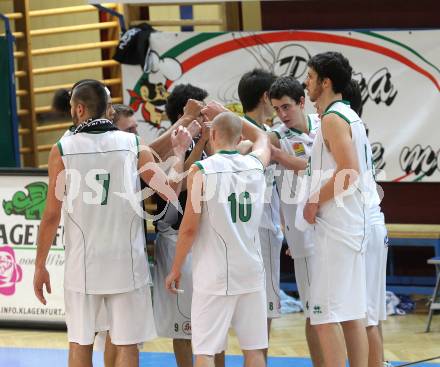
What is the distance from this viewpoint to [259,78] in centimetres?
604

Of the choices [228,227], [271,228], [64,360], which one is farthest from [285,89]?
[64,360]

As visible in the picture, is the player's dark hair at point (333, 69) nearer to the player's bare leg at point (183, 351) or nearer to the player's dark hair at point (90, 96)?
the player's dark hair at point (90, 96)

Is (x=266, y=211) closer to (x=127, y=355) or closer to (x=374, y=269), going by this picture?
(x=374, y=269)

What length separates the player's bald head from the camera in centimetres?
521

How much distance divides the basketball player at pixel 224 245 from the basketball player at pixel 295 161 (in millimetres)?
681

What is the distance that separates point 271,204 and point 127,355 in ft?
4.42

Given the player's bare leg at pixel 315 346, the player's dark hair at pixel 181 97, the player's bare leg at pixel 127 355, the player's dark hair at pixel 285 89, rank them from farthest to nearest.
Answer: the player's bare leg at pixel 315 346, the player's dark hair at pixel 285 89, the player's dark hair at pixel 181 97, the player's bare leg at pixel 127 355

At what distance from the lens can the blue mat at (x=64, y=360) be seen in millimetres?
7230

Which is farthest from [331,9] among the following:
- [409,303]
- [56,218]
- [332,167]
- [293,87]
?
[56,218]

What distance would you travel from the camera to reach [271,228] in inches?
238

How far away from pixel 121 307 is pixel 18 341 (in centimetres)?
303

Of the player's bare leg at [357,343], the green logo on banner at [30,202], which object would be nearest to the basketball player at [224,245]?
the player's bare leg at [357,343]

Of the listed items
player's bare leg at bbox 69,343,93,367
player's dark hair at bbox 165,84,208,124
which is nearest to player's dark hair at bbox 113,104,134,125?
player's dark hair at bbox 165,84,208,124

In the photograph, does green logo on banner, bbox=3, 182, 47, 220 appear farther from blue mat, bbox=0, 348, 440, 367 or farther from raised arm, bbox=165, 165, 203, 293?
raised arm, bbox=165, 165, 203, 293
